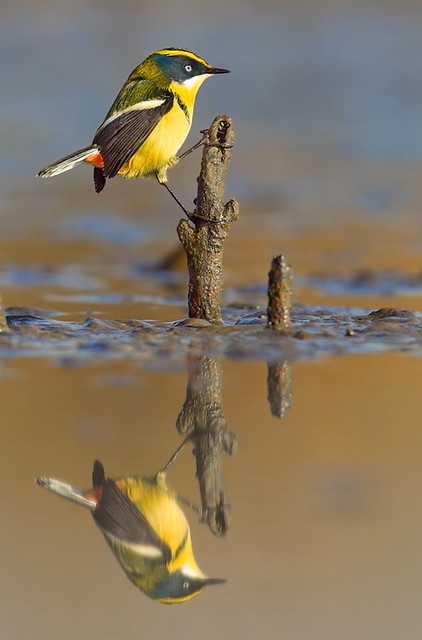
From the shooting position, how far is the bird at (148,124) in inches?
254

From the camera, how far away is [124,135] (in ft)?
21.2

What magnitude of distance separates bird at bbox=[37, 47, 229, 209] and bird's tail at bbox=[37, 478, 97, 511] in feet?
9.17

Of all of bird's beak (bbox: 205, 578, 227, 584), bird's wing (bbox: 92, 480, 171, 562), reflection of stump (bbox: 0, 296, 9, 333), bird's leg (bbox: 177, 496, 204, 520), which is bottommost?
bird's beak (bbox: 205, 578, 227, 584)

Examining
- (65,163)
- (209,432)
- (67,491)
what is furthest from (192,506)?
(65,163)

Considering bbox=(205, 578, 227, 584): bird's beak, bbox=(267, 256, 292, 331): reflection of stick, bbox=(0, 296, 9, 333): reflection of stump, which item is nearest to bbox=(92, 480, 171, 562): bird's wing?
bbox=(205, 578, 227, 584): bird's beak

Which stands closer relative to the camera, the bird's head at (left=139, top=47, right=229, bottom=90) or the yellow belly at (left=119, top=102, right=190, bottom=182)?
the yellow belly at (left=119, top=102, right=190, bottom=182)

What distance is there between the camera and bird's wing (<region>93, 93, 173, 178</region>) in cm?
646

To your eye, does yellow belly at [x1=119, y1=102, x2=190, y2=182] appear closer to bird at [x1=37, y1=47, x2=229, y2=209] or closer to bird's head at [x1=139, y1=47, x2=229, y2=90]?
bird at [x1=37, y1=47, x2=229, y2=209]

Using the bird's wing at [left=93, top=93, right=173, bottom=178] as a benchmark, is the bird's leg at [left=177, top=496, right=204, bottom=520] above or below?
below

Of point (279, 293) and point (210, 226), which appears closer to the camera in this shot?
point (279, 293)

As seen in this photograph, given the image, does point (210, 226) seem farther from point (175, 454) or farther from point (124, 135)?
point (175, 454)

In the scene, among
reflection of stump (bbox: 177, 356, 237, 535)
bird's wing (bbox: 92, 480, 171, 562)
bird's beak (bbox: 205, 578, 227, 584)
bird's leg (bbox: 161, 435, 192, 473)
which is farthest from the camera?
bird's leg (bbox: 161, 435, 192, 473)

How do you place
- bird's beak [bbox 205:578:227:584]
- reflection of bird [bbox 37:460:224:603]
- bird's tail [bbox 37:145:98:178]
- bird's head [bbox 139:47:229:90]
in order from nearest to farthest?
bird's beak [bbox 205:578:227:584]
reflection of bird [bbox 37:460:224:603]
bird's tail [bbox 37:145:98:178]
bird's head [bbox 139:47:229:90]

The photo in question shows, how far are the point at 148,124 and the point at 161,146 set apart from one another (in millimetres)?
182
